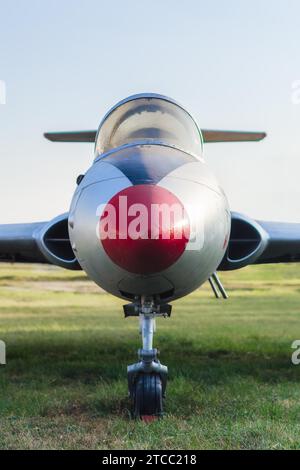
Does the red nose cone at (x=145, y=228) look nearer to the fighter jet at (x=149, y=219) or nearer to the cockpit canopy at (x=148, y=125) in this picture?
the fighter jet at (x=149, y=219)

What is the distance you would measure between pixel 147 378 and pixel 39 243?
83.2 inches

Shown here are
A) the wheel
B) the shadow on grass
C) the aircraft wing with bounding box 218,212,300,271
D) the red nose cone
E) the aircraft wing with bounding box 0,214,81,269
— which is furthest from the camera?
the aircraft wing with bounding box 0,214,81,269

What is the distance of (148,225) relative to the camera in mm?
3791

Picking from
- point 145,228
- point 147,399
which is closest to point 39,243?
point 147,399

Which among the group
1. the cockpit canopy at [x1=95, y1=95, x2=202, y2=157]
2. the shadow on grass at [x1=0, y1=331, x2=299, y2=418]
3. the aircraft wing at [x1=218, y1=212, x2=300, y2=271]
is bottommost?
the shadow on grass at [x1=0, y1=331, x2=299, y2=418]

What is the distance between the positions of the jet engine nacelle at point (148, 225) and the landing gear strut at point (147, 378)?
394mm

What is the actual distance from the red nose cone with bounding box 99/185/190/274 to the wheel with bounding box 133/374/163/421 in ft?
4.44

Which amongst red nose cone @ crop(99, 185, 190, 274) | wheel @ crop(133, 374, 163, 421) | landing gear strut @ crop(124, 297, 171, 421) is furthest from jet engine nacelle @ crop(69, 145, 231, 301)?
wheel @ crop(133, 374, 163, 421)

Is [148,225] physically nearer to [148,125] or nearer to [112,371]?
[148,125]

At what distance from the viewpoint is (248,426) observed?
449 cm

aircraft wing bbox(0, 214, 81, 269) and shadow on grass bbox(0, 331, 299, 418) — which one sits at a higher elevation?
aircraft wing bbox(0, 214, 81, 269)

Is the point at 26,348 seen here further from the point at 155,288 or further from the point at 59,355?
the point at 155,288

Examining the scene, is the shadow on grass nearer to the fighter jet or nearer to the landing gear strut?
the landing gear strut

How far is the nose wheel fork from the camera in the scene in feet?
15.9
